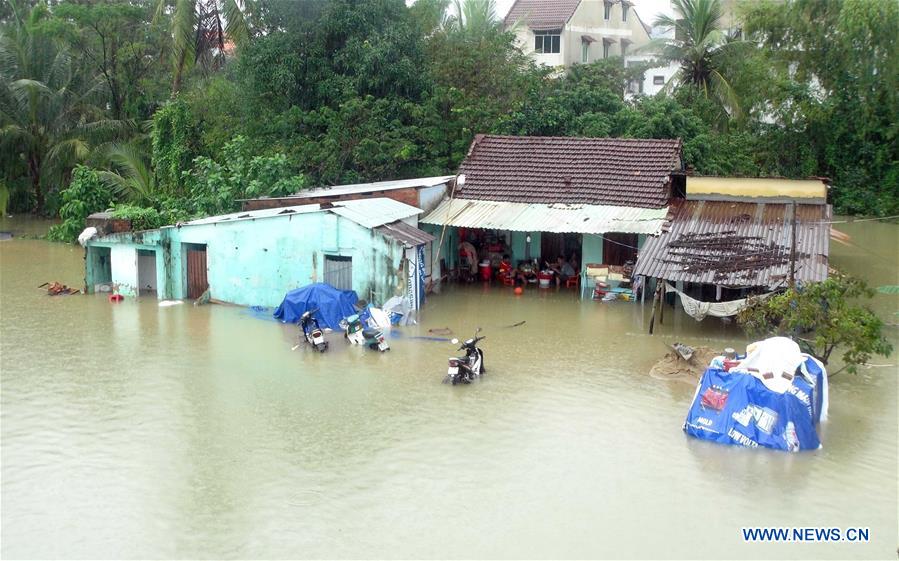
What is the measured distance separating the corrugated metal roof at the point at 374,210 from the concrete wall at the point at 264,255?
0.19m

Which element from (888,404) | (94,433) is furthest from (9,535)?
(888,404)

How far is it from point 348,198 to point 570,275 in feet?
18.1

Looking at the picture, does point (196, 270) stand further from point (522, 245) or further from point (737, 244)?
point (737, 244)

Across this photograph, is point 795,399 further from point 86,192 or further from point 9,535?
point 86,192

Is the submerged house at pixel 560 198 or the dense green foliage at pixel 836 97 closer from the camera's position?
the submerged house at pixel 560 198

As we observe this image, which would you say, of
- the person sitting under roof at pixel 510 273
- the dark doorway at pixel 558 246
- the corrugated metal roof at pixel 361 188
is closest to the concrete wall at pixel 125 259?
the corrugated metal roof at pixel 361 188

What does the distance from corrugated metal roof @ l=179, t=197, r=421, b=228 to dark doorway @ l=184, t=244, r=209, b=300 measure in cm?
62

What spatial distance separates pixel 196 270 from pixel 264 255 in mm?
1839

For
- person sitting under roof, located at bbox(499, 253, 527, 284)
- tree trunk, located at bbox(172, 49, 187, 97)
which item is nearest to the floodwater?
person sitting under roof, located at bbox(499, 253, 527, 284)

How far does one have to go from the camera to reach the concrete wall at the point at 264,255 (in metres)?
18.5

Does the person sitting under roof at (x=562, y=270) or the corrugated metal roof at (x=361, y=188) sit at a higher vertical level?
the corrugated metal roof at (x=361, y=188)

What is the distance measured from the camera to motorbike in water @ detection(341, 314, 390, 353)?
16094mm

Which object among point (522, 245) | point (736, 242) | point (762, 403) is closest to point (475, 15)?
point (522, 245)

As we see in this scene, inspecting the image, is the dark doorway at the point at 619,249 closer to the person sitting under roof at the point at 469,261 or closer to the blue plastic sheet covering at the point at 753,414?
the person sitting under roof at the point at 469,261
